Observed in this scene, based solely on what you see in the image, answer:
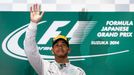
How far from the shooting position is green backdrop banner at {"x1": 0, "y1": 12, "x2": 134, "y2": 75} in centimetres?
328

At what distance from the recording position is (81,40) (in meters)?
3.30

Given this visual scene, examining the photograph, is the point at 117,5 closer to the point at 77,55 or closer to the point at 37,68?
the point at 77,55

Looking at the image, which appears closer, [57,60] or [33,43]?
[33,43]

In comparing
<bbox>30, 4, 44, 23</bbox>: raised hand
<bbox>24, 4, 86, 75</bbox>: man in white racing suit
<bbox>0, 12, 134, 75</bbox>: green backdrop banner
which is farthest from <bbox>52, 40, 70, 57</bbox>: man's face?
<bbox>0, 12, 134, 75</bbox>: green backdrop banner

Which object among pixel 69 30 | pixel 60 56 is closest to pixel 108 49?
pixel 69 30

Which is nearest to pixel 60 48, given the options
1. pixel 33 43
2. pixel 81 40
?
pixel 33 43

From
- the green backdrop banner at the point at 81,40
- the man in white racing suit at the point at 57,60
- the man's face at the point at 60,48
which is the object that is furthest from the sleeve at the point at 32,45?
the green backdrop banner at the point at 81,40

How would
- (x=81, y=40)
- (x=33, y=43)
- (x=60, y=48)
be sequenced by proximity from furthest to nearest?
(x=81, y=40)
(x=60, y=48)
(x=33, y=43)

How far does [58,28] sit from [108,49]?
503mm

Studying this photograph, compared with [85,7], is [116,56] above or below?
below

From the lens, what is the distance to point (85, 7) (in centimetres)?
330

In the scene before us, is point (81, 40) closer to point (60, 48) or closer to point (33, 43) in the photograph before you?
point (60, 48)

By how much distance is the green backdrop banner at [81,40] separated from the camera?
10.8 ft

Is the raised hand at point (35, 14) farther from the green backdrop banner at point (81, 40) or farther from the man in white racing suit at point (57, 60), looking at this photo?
the green backdrop banner at point (81, 40)
